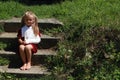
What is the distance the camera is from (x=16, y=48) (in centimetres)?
812

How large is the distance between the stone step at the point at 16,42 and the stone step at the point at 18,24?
22 cm

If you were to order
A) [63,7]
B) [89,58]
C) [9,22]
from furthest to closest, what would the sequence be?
[63,7]
[9,22]
[89,58]

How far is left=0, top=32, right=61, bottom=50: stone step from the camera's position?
26.3ft

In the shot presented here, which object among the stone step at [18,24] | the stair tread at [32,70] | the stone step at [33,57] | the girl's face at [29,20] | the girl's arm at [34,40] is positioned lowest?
the stair tread at [32,70]

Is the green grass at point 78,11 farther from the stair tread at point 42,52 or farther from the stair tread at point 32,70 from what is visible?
the stair tread at point 32,70

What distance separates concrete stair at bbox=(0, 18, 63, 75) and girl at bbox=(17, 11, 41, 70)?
0.15 metres

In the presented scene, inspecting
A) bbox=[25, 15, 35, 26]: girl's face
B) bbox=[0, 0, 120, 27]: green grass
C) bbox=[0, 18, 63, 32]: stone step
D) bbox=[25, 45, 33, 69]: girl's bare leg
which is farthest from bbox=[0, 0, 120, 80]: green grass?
bbox=[25, 15, 35, 26]: girl's face

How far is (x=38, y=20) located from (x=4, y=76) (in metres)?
1.53

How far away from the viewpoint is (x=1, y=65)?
7.87 metres

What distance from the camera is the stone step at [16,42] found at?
8.02 meters

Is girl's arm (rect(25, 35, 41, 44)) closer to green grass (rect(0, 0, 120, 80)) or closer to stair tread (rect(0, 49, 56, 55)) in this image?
stair tread (rect(0, 49, 56, 55))

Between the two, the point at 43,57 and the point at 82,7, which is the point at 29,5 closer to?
the point at 82,7

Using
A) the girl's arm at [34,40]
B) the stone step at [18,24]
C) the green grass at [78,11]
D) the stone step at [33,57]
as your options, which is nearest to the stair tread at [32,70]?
the stone step at [33,57]

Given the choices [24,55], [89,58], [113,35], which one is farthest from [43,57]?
[113,35]
